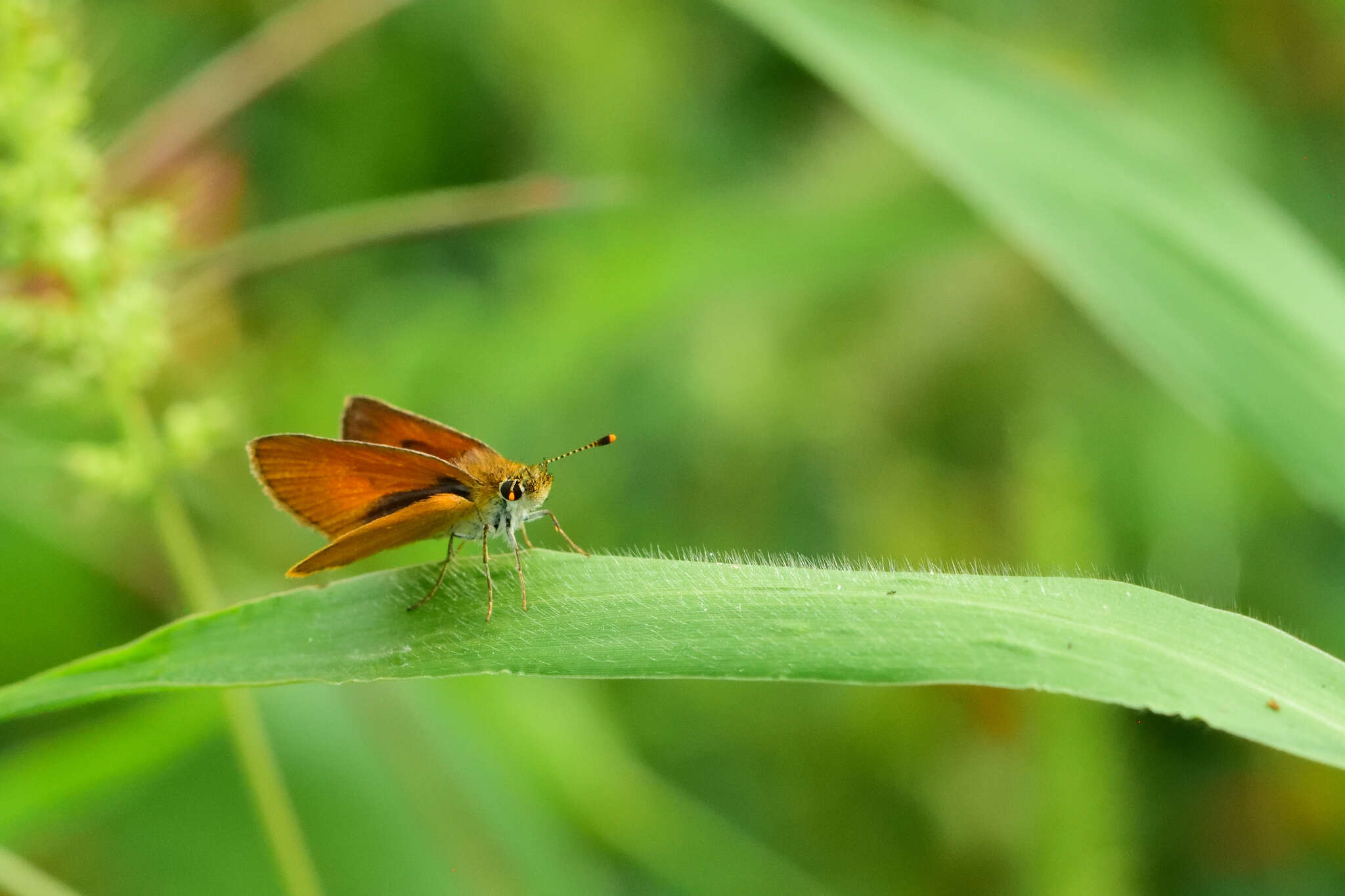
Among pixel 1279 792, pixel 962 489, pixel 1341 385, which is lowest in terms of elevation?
pixel 1279 792

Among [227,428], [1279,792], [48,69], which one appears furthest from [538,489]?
[1279,792]

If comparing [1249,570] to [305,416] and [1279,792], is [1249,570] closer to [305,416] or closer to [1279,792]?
[1279,792]

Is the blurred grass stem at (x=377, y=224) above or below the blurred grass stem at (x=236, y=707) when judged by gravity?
above

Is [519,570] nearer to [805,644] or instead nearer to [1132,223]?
[805,644]

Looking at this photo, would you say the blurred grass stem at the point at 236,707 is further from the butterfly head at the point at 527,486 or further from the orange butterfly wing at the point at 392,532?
the butterfly head at the point at 527,486

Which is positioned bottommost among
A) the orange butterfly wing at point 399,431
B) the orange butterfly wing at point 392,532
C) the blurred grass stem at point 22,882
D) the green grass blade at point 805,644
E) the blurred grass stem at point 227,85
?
the green grass blade at point 805,644

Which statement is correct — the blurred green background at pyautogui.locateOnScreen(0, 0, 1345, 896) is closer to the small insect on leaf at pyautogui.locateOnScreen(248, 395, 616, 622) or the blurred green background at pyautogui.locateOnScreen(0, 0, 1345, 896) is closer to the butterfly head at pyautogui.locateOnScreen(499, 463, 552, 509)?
the small insect on leaf at pyautogui.locateOnScreen(248, 395, 616, 622)

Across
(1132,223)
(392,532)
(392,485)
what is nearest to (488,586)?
(392,532)

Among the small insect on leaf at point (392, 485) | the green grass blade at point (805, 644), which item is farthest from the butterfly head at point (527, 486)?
the green grass blade at point (805, 644)
